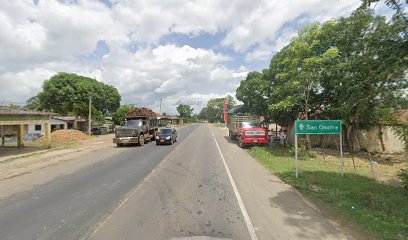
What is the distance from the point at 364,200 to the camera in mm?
7664

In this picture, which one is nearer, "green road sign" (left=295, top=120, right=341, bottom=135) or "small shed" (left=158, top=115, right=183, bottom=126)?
"green road sign" (left=295, top=120, right=341, bottom=135)

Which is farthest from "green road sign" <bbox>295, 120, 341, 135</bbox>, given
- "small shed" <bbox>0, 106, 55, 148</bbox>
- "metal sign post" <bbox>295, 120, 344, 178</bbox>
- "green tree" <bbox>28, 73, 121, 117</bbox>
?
"green tree" <bbox>28, 73, 121, 117</bbox>

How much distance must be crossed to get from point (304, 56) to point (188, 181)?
11.6 m

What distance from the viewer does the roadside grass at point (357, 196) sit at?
19.5 ft

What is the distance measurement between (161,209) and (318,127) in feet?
23.5

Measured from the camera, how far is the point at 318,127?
1066 cm

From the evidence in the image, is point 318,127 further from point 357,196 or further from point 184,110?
point 184,110

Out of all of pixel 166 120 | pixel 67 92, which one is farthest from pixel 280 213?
pixel 166 120

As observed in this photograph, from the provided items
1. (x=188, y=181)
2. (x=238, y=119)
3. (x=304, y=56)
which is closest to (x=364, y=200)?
(x=188, y=181)

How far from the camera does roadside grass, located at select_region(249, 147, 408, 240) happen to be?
5.96 meters

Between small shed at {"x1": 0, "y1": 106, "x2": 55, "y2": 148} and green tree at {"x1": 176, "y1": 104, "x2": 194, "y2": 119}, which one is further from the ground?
green tree at {"x1": 176, "y1": 104, "x2": 194, "y2": 119}

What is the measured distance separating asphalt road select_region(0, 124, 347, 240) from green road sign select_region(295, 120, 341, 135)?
92.1 inches

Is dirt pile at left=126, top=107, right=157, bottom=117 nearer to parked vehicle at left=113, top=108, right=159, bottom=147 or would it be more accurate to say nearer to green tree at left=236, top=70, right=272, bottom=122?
parked vehicle at left=113, top=108, right=159, bottom=147

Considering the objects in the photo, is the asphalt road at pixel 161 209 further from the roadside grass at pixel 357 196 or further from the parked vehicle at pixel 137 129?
the parked vehicle at pixel 137 129
